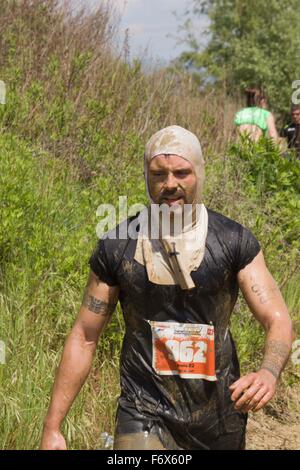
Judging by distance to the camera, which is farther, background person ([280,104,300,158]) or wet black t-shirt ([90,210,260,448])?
background person ([280,104,300,158])

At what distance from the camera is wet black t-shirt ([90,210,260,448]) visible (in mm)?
2838

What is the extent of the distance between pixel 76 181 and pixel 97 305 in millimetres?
3943

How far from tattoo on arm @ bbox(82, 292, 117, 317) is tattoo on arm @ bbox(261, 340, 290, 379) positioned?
0.62 m

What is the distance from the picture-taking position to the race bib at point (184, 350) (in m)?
2.83

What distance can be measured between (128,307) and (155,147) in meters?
0.60

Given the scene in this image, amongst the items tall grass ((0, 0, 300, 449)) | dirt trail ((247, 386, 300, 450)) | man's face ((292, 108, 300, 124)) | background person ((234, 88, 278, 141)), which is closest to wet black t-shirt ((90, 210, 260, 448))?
tall grass ((0, 0, 300, 449))

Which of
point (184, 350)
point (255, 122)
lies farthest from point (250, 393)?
point (255, 122)

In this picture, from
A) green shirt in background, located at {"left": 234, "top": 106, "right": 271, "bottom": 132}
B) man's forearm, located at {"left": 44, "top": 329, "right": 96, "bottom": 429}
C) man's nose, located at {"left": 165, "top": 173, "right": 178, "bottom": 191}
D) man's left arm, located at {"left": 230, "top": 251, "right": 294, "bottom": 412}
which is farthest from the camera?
green shirt in background, located at {"left": 234, "top": 106, "right": 271, "bottom": 132}

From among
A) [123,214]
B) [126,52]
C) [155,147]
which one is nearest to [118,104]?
[126,52]

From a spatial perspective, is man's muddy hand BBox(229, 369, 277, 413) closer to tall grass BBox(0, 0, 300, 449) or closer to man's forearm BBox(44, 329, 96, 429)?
man's forearm BBox(44, 329, 96, 429)

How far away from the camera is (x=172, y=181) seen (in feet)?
9.25

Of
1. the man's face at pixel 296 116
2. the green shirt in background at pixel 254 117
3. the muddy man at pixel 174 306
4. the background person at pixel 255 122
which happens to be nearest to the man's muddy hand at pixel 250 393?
the muddy man at pixel 174 306

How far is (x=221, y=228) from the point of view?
293 centimetres

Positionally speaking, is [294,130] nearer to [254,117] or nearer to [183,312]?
[254,117]
